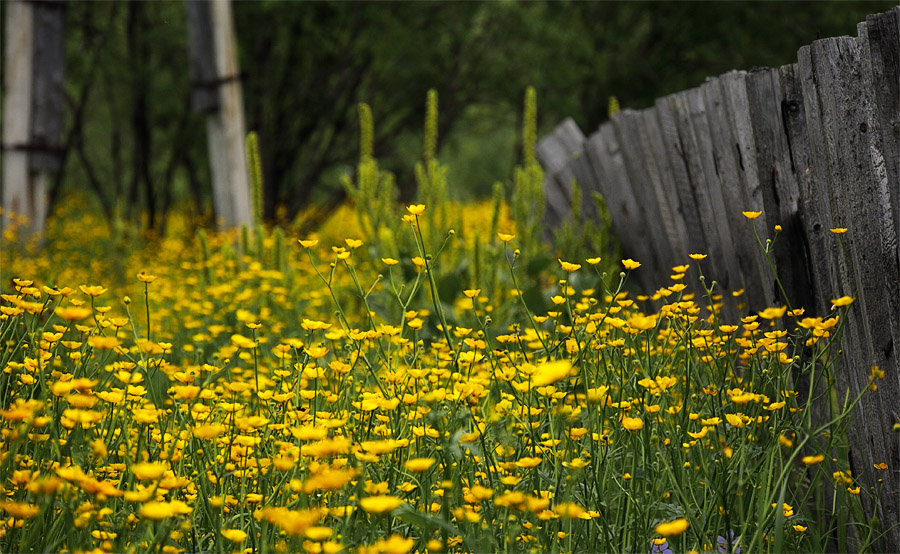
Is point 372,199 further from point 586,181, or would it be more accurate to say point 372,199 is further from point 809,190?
point 809,190

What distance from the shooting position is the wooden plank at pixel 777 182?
2.69m

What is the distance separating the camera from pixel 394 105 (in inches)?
399

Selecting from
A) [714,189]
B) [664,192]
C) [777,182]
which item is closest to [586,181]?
[664,192]

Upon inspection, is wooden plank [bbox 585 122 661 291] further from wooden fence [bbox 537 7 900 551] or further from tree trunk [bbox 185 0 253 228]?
tree trunk [bbox 185 0 253 228]

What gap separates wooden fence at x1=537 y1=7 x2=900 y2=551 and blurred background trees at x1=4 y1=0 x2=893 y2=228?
5.30 metres

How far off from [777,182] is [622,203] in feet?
7.10

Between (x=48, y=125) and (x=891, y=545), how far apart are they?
22.3ft

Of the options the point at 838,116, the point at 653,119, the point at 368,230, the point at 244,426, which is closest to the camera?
the point at 244,426

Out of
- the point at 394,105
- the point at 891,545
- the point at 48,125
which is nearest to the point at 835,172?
the point at 891,545

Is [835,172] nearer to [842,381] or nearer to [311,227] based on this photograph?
[842,381]

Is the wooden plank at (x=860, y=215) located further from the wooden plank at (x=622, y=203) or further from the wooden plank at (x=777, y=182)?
the wooden plank at (x=622, y=203)

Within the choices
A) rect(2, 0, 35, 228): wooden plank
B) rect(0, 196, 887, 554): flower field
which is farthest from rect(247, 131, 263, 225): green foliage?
rect(2, 0, 35, 228): wooden plank

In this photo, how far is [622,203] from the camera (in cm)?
490

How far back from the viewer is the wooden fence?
2.06 m
